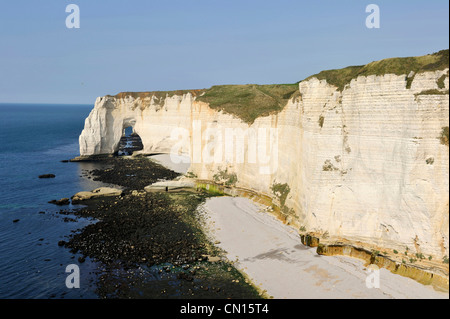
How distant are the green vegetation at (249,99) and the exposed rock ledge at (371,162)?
6323mm

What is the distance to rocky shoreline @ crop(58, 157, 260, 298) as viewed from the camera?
68.6ft

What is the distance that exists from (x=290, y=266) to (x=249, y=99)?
86.0 feet

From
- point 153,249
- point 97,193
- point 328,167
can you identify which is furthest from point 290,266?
point 97,193

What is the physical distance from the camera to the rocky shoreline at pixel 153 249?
68.6ft

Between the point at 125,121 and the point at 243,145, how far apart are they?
41.2 meters

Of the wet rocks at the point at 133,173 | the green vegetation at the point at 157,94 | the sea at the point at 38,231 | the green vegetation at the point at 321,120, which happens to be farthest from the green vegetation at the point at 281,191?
the green vegetation at the point at 157,94

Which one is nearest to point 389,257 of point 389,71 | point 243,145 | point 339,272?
point 339,272

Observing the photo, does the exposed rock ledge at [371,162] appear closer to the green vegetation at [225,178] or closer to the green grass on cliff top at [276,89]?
the green grass on cliff top at [276,89]

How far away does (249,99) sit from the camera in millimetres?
43406

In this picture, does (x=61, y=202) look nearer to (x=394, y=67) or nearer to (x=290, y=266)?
(x=290, y=266)

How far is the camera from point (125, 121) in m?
72.7

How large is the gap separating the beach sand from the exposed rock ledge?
203 centimetres

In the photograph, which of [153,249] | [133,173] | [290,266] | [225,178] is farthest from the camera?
[133,173]
